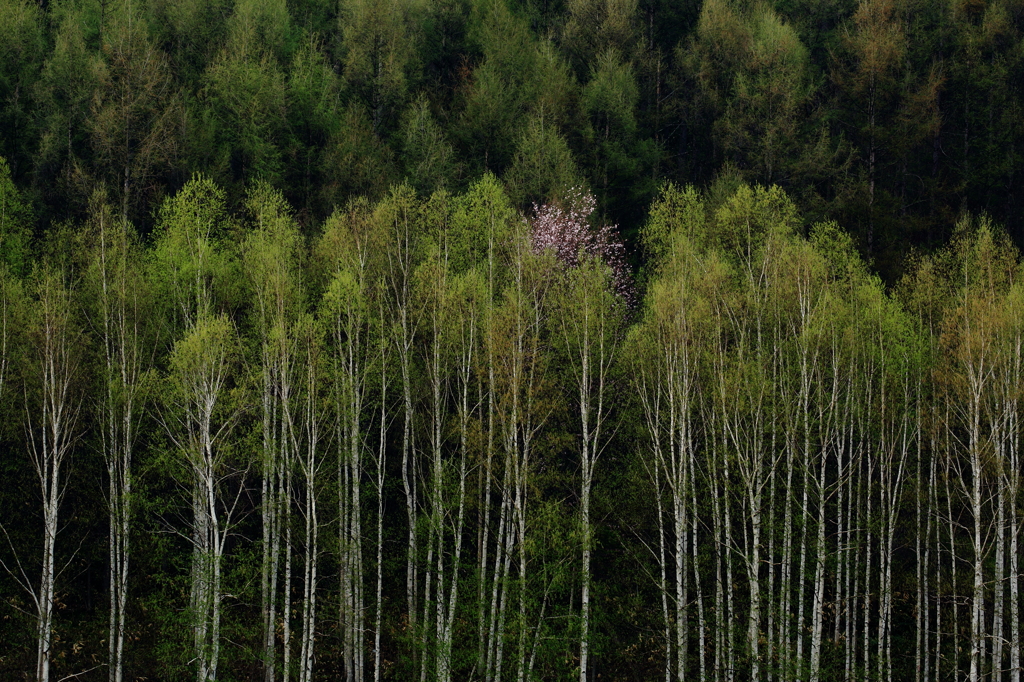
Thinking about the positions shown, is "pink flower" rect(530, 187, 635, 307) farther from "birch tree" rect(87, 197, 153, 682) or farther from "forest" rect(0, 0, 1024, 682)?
"birch tree" rect(87, 197, 153, 682)

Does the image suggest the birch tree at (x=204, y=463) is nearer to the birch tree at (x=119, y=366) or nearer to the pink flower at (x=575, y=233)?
the birch tree at (x=119, y=366)

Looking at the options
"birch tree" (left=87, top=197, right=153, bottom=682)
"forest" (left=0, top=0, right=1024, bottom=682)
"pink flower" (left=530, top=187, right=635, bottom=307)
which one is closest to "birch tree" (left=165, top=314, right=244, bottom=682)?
"forest" (left=0, top=0, right=1024, bottom=682)

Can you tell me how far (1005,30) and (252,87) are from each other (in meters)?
36.6

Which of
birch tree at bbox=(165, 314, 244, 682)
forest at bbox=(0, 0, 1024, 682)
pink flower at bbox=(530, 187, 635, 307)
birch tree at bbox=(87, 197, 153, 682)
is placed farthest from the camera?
pink flower at bbox=(530, 187, 635, 307)

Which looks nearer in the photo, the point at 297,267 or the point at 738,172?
the point at 297,267

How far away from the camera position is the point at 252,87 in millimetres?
38688

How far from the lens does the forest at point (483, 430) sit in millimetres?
20188

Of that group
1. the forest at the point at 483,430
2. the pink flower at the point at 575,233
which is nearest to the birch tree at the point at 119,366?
the forest at the point at 483,430

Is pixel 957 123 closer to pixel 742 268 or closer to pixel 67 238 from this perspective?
pixel 742 268

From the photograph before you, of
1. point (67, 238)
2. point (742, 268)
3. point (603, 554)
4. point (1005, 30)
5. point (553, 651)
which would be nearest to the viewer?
point (553, 651)

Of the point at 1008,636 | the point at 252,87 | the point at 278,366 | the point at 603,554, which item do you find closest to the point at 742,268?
the point at 603,554

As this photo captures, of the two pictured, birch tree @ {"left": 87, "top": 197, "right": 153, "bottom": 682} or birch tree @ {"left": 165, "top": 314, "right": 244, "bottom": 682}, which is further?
birch tree @ {"left": 87, "top": 197, "right": 153, "bottom": 682}

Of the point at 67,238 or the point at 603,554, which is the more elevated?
the point at 67,238

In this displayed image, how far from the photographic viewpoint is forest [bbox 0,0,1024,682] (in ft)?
66.2
